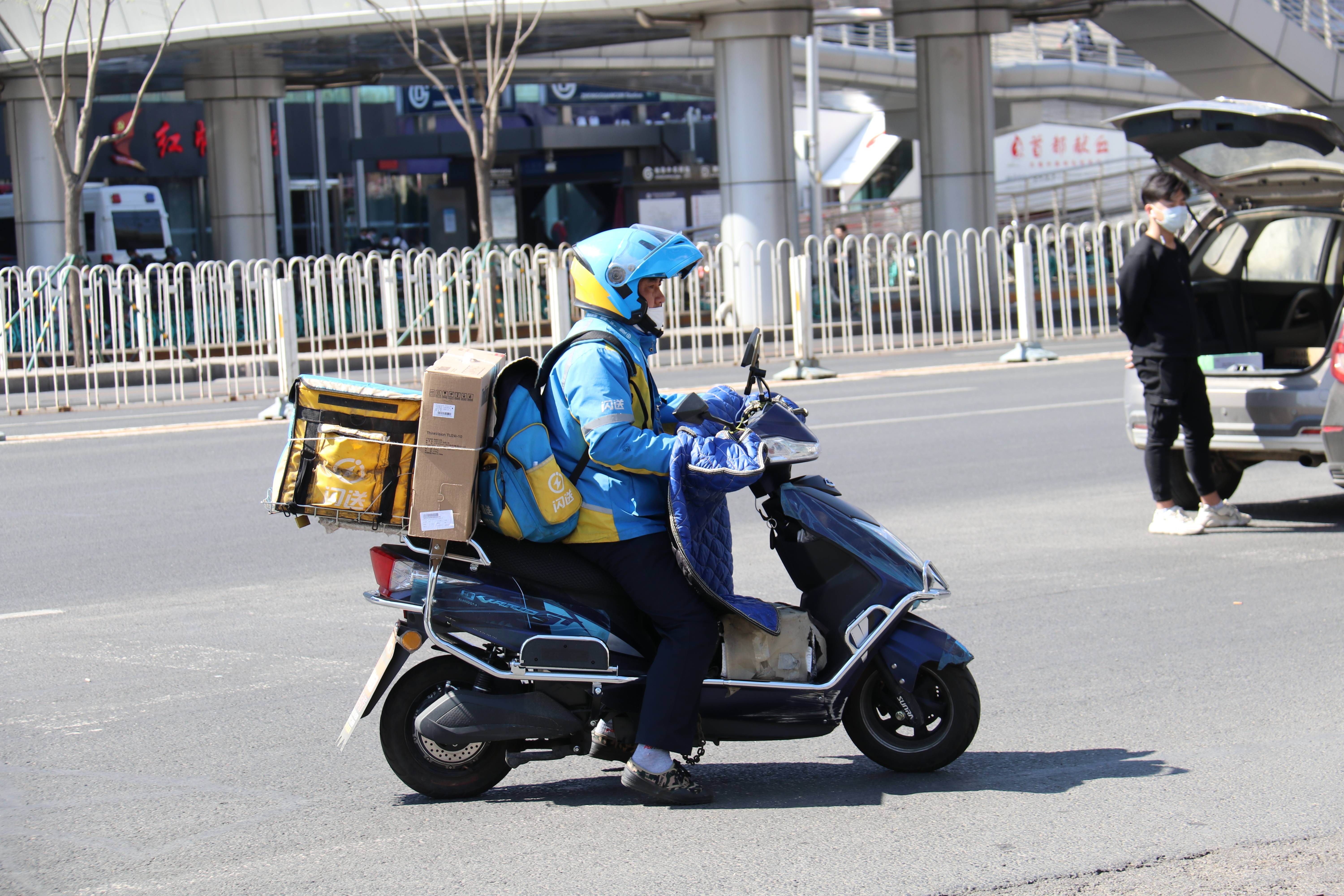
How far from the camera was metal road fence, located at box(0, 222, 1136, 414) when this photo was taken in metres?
19.1

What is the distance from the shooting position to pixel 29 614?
7.15 metres

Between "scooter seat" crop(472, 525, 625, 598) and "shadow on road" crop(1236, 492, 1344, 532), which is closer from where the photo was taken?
"scooter seat" crop(472, 525, 625, 598)

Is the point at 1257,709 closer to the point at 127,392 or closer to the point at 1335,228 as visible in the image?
the point at 1335,228

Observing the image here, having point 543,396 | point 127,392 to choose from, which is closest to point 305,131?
point 127,392

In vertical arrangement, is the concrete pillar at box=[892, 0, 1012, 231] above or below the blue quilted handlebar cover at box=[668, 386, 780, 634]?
above

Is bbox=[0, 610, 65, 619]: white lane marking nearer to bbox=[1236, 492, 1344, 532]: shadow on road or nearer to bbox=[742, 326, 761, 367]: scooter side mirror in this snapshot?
bbox=[742, 326, 761, 367]: scooter side mirror

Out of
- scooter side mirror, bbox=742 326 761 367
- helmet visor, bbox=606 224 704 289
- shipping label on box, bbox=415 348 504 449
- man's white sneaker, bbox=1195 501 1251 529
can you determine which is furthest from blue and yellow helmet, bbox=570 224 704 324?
man's white sneaker, bbox=1195 501 1251 529

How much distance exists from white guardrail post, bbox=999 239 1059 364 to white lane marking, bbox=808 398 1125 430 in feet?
14.8

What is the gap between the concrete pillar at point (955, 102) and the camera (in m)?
27.2

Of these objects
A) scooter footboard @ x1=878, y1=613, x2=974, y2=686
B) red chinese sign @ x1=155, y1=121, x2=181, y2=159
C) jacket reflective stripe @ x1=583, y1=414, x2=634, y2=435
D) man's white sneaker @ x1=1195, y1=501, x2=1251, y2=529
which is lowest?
man's white sneaker @ x1=1195, y1=501, x2=1251, y2=529

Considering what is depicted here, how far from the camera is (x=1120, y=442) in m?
11.4

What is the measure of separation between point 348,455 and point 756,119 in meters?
21.9

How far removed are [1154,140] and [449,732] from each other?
582 cm

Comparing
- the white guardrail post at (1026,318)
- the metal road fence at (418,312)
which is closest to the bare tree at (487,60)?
the metal road fence at (418,312)
